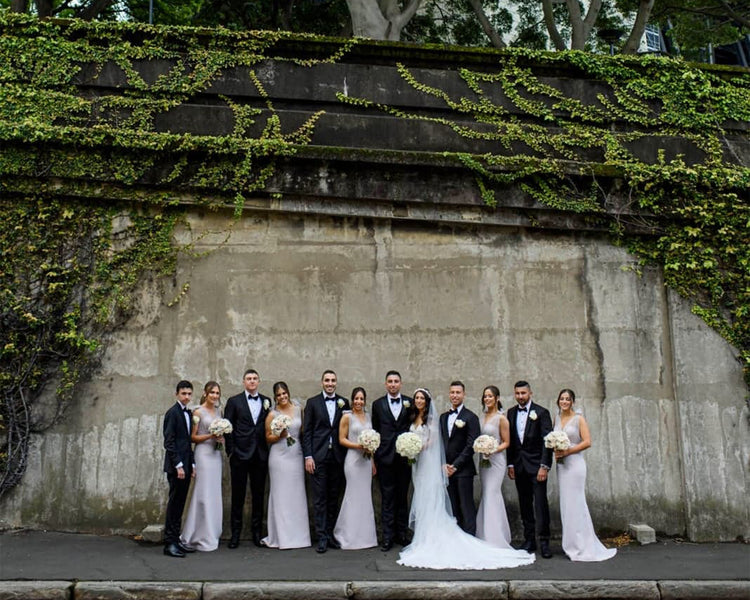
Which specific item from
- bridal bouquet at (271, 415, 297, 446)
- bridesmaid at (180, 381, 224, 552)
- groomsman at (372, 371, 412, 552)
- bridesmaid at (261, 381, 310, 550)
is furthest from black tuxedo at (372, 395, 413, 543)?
bridesmaid at (180, 381, 224, 552)

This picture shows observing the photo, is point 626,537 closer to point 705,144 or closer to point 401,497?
point 401,497

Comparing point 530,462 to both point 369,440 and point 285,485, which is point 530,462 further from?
point 285,485

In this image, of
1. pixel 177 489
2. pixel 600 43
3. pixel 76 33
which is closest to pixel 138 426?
pixel 177 489

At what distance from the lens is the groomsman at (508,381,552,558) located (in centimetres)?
915

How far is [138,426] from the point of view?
994 centimetres

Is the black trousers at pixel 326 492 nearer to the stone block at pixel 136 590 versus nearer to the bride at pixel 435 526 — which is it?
the bride at pixel 435 526

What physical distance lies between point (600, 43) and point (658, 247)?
14763 millimetres

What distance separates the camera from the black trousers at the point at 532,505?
29.9 ft

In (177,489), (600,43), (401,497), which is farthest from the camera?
(600,43)

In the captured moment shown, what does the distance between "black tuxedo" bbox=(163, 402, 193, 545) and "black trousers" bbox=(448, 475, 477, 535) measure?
10.4 feet

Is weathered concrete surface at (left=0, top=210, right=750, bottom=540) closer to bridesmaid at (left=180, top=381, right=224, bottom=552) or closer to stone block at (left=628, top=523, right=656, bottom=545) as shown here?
stone block at (left=628, top=523, right=656, bottom=545)

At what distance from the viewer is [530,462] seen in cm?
924

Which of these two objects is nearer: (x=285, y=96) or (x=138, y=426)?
(x=138, y=426)

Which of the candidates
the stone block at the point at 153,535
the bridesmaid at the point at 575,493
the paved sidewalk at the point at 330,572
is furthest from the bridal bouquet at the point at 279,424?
the bridesmaid at the point at 575,493
